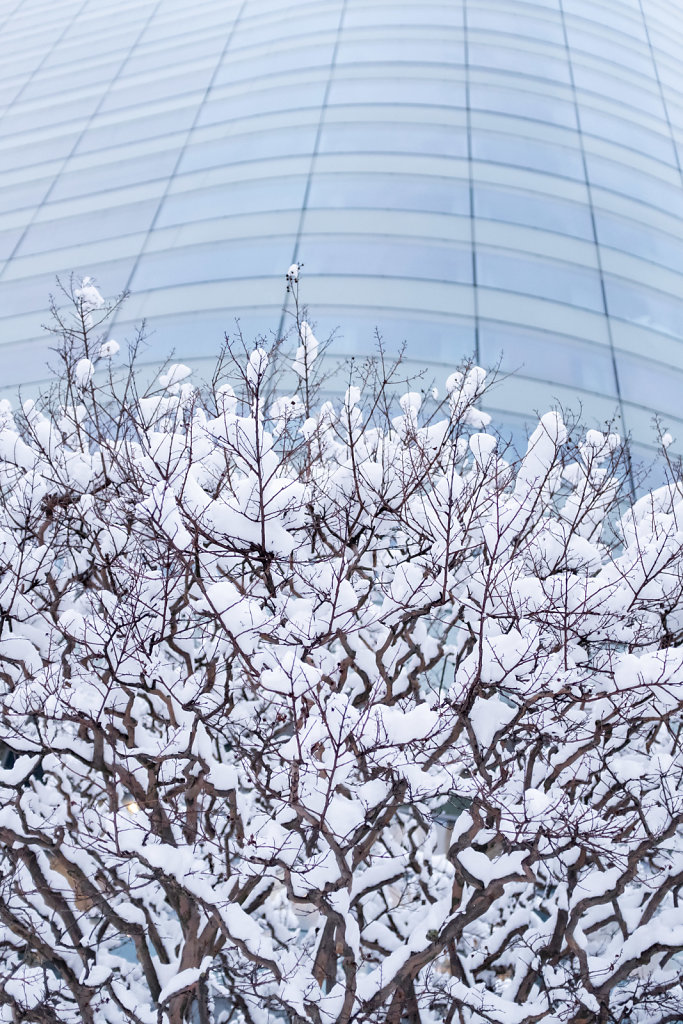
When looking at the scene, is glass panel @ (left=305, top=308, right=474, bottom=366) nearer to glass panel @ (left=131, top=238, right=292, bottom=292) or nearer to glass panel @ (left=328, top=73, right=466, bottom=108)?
glass panel @ (left=131, top=238, right=292, bottom=292)

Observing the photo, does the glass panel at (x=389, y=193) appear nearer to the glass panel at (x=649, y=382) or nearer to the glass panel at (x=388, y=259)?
the glass panel at (x=388, y=259)

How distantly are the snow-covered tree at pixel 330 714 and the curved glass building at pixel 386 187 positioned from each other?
23.0 ft

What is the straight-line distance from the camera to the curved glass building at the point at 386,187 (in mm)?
13406

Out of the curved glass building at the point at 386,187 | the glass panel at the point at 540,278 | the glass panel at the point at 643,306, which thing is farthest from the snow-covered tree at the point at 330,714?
the glass panel at the point at 643,306

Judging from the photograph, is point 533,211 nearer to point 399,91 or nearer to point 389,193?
point 389,193

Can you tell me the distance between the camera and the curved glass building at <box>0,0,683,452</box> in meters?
13.4

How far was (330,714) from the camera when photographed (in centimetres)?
429

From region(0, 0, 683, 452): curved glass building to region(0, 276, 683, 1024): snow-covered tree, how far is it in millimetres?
7016

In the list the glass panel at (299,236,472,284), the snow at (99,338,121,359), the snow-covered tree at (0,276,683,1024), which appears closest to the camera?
the snow-covered tree at (0,276,683,1024)

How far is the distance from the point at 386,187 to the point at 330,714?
1318 cm

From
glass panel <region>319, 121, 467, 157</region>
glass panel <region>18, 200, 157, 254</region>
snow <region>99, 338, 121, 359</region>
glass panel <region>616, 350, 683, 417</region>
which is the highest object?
glass panel <region>319, 121, 467, 157</region>

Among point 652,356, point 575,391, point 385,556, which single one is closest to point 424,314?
point 575,391

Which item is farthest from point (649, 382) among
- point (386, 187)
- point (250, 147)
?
point (250, 147)

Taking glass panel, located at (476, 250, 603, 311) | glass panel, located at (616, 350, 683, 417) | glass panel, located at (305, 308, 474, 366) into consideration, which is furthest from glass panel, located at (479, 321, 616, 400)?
glass panel, located at (476, 250, 603, 311)
